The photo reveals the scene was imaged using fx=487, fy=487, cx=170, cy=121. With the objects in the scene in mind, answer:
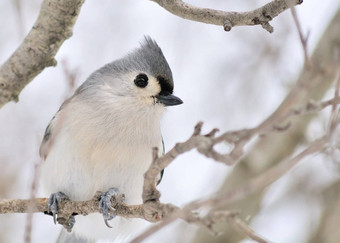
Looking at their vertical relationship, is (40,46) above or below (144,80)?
above

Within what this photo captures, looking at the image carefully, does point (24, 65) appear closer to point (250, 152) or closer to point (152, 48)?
point (152, 48)

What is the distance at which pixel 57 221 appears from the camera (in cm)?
293

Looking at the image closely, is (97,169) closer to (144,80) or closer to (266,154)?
(144,80)

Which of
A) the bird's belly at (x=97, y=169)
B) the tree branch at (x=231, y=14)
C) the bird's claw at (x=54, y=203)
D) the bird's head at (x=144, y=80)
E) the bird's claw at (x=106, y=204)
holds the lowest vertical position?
the bird's claw at (x=54, y=203)

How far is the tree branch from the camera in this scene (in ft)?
7.31

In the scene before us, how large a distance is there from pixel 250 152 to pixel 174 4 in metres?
1.96

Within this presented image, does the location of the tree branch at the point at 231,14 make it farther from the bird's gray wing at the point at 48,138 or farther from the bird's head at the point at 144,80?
the bird's gray wing at the point at 48,138

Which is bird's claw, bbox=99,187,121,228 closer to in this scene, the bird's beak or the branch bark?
the bird's beak

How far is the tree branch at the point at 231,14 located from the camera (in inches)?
87.7

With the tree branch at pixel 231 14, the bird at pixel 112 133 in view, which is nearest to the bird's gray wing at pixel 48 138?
the bird at pixel 112 133

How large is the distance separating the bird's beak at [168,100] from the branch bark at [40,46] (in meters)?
0.68

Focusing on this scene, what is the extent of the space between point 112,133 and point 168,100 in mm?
413

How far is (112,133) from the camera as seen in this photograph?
2.98 m

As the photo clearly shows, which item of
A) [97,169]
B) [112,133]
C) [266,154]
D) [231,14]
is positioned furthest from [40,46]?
[266,154]
